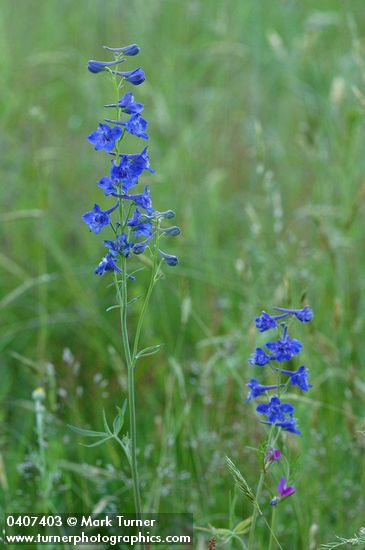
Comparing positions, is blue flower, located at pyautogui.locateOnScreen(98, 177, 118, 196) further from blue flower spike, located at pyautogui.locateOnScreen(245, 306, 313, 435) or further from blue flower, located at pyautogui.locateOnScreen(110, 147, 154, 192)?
blue flower spike, located at pyautogui.locateOnScreen(245, 306, 313, 435)

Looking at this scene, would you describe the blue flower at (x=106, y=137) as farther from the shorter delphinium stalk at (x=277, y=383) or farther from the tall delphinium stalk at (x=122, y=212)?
the shorter delphinium stalk at (x=277, y=383)

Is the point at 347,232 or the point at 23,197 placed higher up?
the point at 23,197

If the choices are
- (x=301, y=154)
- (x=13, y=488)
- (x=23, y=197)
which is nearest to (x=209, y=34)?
(x=301, y=154)

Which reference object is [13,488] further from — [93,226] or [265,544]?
[93,226]

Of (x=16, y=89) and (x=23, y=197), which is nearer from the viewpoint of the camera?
(x=23, y=197)

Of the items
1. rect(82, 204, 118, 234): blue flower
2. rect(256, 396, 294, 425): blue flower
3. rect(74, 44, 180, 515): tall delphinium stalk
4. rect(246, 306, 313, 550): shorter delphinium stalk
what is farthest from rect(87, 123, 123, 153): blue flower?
rect(256, 396, 294, 425): blue flower

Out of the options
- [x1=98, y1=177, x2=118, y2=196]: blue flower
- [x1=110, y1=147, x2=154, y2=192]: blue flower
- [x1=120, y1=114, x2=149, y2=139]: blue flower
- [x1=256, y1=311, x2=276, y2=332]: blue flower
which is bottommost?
[x1=256, y1=311, x2=276, y2=332]: blue flower

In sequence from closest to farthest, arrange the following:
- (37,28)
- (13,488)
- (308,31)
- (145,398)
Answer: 1. (13,488)
2. (145,398)
3. (308,31)
4. (37,28)

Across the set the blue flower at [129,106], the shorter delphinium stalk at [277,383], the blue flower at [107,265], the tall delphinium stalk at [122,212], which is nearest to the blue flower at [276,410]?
the shorter delphinium stalk at [277,383]
